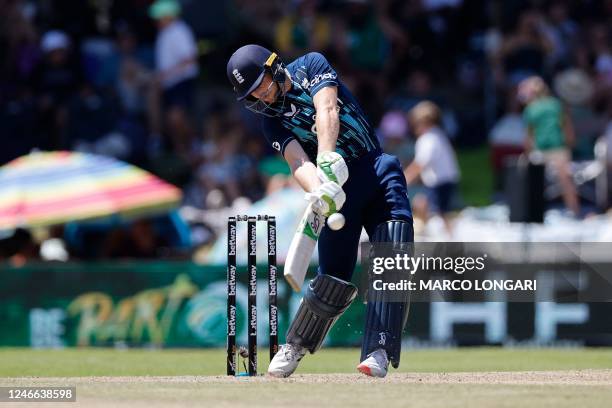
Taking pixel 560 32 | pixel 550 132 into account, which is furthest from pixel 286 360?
pixel 560 32

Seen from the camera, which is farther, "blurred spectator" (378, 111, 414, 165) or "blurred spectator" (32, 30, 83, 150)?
"blurred spectator" (32, 30, 83, 150)

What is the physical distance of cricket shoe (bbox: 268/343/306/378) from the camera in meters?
9.25

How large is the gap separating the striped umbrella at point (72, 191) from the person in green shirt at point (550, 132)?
170 inches

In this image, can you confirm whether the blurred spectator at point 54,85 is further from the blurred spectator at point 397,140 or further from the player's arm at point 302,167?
the player's arm at point 302,167

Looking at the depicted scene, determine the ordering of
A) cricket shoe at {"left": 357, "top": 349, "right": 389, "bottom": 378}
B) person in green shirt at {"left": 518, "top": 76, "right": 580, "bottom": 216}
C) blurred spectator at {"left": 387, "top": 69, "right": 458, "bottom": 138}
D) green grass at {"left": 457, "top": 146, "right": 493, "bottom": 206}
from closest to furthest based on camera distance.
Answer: cricket shoe at {"left": 357, "top": 349, "right": 389, "bottom": 378}, person in green shirt at {"left": 518, "top": 76, "right": 580, "bottom": 216}, green grass at {"left": 457, "top": 146, "right": 493, "bottom": 206}, blurred spectator at {"left": 387, "top": 69, "right": 458, "bottom": 138}

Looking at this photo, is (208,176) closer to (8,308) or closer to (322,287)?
(8,308)

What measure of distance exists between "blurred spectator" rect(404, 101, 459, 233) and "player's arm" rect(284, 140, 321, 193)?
7.21 m

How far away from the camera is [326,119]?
346 inches

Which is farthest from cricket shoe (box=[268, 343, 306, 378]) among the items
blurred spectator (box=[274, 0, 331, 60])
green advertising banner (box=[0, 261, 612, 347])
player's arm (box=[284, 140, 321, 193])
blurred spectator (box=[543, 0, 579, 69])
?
blurred spectator (box=[543, 0, 579, 69])

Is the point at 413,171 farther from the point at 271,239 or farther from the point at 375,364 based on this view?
the point at 375,364

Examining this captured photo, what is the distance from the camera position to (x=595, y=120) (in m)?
18.8

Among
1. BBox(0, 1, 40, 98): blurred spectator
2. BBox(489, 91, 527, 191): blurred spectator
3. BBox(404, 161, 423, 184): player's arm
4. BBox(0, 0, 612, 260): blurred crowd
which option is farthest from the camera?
BBox(0, 1, 40, 98): blurred spectator

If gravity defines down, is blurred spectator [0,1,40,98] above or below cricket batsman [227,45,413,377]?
above

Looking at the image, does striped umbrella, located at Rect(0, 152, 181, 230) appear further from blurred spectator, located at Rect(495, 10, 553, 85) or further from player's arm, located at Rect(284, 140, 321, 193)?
player's arm, located at Rect(284, 140, 321, 193)
